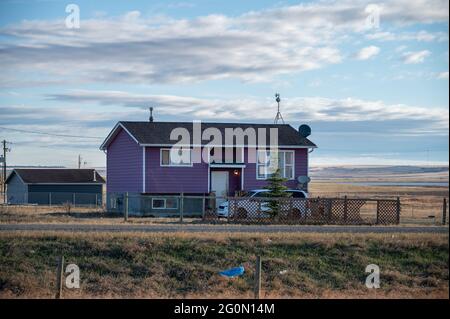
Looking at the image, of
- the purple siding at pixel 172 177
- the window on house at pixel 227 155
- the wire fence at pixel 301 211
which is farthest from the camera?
the window on house at pixel 227 155

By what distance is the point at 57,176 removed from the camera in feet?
225

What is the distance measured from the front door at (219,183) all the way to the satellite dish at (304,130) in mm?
5483

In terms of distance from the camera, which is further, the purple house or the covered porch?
the covered porch

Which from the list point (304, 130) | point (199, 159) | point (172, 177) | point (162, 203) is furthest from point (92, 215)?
point (304, 130)

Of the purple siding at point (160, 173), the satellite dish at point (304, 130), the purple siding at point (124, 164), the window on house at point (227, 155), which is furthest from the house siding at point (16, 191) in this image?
the satellite dish at point (304, 130)

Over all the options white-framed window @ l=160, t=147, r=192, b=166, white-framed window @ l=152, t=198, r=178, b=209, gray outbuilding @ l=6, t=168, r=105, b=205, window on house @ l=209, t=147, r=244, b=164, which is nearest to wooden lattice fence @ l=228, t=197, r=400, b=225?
white-framed window @ l=152, t=198, r=178, b=209

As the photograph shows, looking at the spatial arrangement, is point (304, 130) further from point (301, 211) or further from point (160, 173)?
point (301, 211)

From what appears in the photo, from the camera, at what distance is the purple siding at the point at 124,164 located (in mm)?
41000

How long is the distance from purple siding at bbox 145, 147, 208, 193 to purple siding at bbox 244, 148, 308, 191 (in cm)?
238

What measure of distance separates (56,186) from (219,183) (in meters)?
29.9

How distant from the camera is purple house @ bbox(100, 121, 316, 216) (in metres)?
40.3

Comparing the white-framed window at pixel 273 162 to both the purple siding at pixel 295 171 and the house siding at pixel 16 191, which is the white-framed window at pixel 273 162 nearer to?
the purple siding at pixel 295 171

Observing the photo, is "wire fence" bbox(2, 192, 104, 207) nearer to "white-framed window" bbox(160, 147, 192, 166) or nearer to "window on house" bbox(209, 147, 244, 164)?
"white-framed window" bbox(160, 147, 192, 166)
